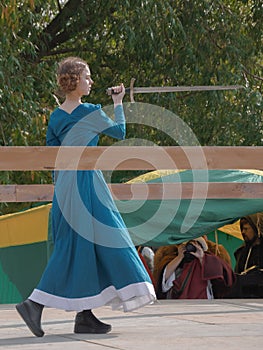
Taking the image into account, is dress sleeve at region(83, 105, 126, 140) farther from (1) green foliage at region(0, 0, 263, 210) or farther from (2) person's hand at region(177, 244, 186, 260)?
(1) green foliage at region(0, 0, 263, 210)

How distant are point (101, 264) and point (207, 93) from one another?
9498 millimetres

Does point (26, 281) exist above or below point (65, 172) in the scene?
below

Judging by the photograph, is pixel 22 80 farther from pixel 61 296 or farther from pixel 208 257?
pixel 61 296

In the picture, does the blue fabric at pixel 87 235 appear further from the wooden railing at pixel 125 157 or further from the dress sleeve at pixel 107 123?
the wooden railing at pixel 125 157

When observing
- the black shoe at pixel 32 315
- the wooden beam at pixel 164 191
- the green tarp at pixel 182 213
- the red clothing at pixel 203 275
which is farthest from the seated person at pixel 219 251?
the black shoe at pixel 32 315

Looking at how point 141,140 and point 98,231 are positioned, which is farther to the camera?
point 141,140

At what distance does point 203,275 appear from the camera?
1002cm

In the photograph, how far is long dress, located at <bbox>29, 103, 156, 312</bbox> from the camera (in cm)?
561

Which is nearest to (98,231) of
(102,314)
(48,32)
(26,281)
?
(102,314)

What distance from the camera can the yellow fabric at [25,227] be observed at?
41.4 feet

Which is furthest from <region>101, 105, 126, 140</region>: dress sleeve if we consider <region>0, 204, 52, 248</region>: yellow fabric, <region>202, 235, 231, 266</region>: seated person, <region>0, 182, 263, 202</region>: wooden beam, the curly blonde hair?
<region>0, 204, 52, 248</region>: yellow fabric

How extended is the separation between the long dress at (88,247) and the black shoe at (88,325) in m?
0.13

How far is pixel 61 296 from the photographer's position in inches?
221

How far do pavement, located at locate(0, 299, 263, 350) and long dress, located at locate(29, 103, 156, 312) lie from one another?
0.68 feet
